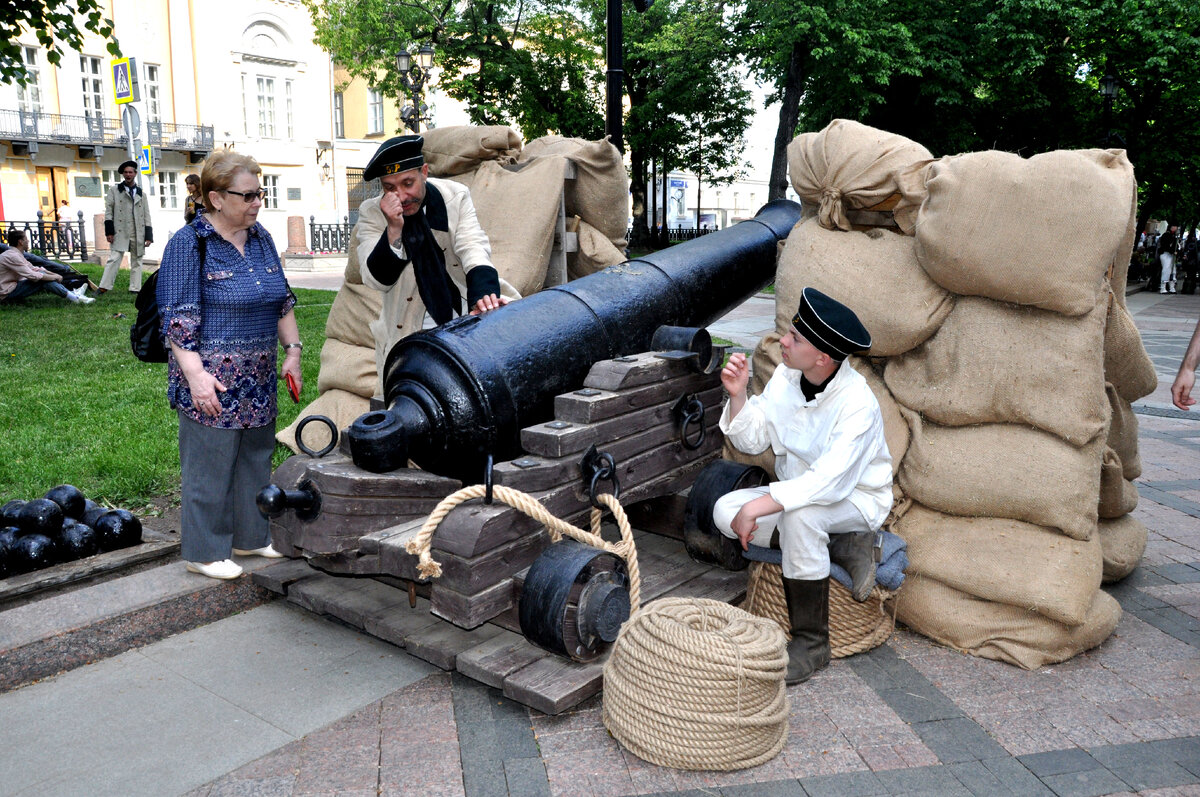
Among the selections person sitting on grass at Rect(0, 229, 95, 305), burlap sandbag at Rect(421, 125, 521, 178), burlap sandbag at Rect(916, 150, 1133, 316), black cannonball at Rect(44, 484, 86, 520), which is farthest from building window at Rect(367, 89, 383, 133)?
burlap sandbag at Rect(916, 150, 1133, 316)

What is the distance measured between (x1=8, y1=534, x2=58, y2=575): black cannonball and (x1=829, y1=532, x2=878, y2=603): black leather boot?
3.20m

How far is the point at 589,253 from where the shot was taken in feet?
20.2

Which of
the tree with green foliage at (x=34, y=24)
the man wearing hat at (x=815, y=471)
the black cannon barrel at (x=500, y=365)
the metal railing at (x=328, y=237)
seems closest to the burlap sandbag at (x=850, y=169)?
the black cannon barrel at (x=500, y=365)

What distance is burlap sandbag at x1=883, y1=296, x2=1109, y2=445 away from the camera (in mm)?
3359

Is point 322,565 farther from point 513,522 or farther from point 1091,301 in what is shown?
point 1091,301

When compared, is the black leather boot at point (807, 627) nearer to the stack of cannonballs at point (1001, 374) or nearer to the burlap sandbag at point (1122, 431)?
the stack of cannonballs at point (1001, 374)

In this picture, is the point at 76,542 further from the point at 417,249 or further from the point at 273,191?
the point at 273,191

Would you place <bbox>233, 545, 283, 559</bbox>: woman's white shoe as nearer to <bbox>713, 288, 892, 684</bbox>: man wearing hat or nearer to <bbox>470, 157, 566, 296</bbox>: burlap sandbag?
<bbox>713, 288, 892, 684</bbox>: man wearing hat

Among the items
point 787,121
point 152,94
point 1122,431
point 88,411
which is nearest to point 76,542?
point 88,411

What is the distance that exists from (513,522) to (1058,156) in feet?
7.63

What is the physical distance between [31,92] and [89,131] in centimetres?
199

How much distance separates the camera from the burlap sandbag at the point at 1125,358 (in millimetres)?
3602

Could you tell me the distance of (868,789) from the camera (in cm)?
251

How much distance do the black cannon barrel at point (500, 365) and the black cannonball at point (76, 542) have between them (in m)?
1.65
